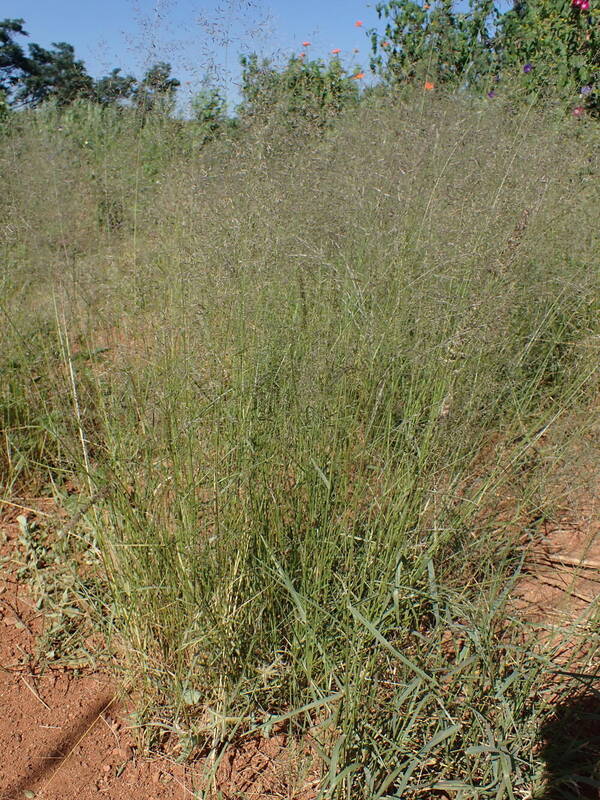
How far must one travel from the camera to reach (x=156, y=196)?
88.4 inches

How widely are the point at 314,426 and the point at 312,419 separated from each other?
31 millimetres

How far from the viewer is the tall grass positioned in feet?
4.90

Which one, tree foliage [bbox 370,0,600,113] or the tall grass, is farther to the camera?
tree foliage [bbox 370,0,600,113]

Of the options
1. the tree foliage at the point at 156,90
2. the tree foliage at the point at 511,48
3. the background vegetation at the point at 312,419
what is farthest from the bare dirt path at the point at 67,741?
the tree foliage at the point at 511,48

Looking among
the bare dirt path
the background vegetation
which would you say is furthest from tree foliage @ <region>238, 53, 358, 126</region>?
the bare dirt path

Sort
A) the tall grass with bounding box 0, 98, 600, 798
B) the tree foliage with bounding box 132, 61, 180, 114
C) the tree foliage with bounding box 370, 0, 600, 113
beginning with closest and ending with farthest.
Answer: the tall grass with bounding box 0, 98, 600, 798, the tree foliage with bounding box 132, 61, 180, 114, the tree foliage with bounding box 370, 0, 600, 113

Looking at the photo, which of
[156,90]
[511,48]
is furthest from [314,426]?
[511,48]

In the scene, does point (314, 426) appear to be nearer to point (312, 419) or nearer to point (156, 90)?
point (312, 419)

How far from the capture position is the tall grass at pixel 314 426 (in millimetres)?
1492

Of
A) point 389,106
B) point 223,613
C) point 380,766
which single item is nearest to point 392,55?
point 389,106

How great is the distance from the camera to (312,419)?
169cm

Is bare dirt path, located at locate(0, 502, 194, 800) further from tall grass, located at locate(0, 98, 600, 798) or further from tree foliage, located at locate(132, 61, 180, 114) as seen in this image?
tree foliage, located at locate(132, 61, 180, 114)

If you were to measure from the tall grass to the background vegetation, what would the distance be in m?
0.01

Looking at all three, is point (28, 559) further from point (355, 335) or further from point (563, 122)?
point (563, 122)
